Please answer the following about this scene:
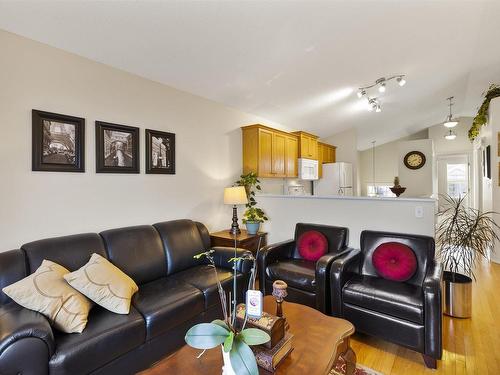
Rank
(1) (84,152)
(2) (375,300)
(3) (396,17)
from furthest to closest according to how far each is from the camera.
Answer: (3) (396,17) → (1) (84,152) → (2) (375,300)

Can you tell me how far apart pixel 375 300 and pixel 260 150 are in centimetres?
260

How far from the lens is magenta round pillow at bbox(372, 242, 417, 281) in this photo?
2242 millimetres

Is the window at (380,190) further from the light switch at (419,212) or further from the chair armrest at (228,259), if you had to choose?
Answer: the chair armrest at (228,259)

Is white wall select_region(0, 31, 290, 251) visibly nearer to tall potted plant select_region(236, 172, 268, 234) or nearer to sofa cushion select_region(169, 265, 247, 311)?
tall potted plant select_region(236, 172, 268, 234)

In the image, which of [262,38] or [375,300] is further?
[262,38]

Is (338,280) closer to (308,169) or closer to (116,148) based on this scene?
(116,148)

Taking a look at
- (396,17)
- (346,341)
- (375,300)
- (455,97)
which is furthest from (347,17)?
(455,97)

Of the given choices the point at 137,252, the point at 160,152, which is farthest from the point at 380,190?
the point at 137,252

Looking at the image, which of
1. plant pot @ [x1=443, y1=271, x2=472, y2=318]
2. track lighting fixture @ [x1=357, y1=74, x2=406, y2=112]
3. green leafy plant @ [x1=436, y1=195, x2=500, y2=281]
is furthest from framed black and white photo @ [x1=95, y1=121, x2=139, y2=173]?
track lighting fixture @ [x1=357, y1=74, x2=406, y2=112]

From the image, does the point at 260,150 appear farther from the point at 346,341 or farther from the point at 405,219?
the point at 346,341

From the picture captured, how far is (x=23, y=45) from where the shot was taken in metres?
2.04

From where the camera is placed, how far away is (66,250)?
2025mm

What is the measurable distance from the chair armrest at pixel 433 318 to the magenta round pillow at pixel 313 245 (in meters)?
1.10

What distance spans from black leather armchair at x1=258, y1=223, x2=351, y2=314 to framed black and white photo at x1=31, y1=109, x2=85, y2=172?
6.54 feet
